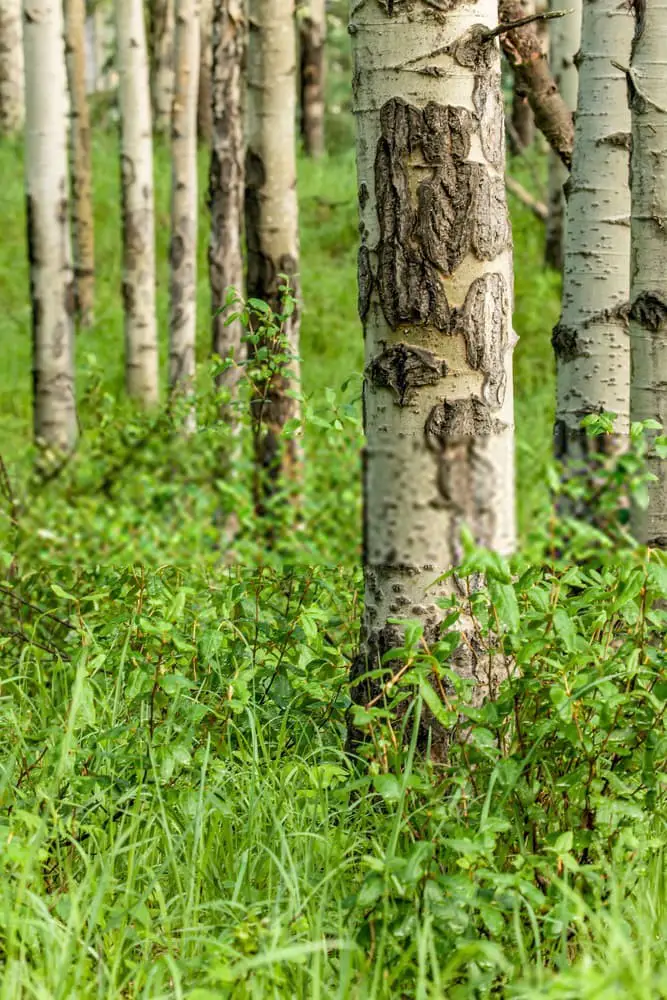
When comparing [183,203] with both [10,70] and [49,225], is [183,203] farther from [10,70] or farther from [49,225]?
[10,70]

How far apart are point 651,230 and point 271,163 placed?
10.8 feet

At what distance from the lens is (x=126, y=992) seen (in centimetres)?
228

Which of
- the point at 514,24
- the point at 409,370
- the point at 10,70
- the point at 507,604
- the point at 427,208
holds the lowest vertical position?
the point at 507,604

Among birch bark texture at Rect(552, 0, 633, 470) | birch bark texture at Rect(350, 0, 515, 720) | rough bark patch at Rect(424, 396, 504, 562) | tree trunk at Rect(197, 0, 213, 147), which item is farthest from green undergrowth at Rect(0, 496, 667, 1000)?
tree trunk at Rect(197, 0, 213, 147)

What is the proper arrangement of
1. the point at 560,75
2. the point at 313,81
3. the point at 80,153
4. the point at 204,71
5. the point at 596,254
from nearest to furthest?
the point at 596,254
the point at 560,75
the point at 80,153
the point at 204,71
the point at 313,81

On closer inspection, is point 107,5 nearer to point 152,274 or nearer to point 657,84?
point 152,274

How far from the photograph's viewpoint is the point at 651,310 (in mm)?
3268

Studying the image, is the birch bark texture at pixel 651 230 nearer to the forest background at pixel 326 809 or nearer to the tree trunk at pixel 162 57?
the forest background at pixel 326 809

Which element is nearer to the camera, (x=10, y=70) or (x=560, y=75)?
(x=560, y=75)

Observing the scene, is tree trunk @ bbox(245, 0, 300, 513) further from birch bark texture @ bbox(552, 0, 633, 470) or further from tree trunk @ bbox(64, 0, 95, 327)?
tree trunk @ bbox(64, 0, 95, 327)

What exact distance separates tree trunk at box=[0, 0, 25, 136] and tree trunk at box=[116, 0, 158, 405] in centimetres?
897

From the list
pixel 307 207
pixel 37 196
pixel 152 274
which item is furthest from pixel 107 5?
pixel 37 196

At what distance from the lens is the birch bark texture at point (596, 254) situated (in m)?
3.90

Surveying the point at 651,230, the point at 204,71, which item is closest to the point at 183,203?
the point at 651,230
